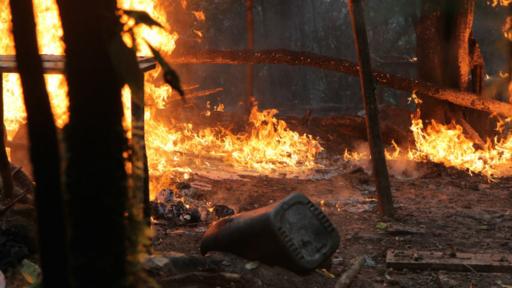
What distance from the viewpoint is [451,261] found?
688 centimetres

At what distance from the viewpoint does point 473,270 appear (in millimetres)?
6734

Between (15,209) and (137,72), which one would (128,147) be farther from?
(15,209)

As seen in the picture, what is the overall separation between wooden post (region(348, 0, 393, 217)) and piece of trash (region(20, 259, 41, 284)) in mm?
4638

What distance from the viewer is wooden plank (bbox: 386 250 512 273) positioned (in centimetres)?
672

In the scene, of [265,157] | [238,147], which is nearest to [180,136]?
[238,147]

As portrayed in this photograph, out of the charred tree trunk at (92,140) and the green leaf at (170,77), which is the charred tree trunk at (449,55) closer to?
the charred tree trunk at (92,140)

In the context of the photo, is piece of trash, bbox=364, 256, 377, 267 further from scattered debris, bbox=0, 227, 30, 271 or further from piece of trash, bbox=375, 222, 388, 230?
scattered debris, bbox=0, 227, 30, 271

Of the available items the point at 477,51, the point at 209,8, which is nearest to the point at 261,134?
the point at 477,51

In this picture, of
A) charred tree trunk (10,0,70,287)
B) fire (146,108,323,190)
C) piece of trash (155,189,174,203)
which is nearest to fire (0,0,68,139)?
fire (146,108,323,190)

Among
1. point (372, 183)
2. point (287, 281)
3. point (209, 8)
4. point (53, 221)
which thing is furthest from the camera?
point (209, 8)

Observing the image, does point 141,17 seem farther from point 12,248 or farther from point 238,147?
point 238,147

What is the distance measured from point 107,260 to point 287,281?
3646mm

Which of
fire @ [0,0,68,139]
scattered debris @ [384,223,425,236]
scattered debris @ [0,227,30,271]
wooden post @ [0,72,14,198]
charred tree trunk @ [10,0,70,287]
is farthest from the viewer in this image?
fire @ [0,0,68,139]

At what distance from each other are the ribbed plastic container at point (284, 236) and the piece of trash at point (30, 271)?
1794 mm
